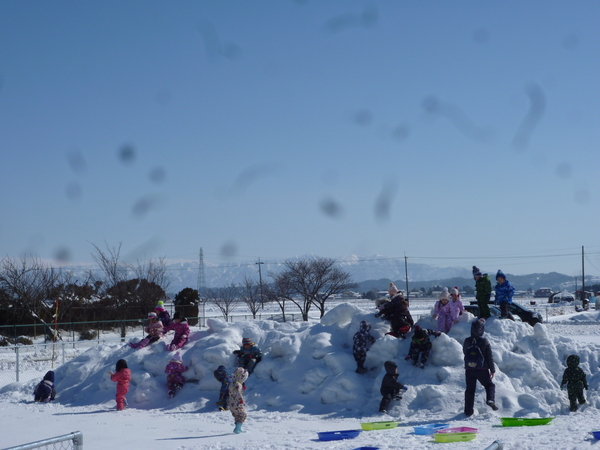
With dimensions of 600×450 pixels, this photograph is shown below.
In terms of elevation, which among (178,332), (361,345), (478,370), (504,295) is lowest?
(478,370)

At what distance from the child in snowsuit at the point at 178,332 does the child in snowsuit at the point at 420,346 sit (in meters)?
5.52

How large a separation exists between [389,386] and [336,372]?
1621 millimetres

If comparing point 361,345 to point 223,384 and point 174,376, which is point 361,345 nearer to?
point 223,384

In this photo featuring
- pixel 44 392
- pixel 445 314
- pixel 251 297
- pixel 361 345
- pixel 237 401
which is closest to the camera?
pixel 237 401

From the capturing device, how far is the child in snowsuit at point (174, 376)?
13.3 m

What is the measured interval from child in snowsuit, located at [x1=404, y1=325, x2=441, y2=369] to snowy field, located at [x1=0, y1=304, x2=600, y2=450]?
136mm

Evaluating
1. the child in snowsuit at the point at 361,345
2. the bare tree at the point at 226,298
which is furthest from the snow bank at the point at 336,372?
the bare tree at the point at 226,298

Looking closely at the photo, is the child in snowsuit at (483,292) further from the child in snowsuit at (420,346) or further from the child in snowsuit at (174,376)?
the child in snowsuit at (174,376)

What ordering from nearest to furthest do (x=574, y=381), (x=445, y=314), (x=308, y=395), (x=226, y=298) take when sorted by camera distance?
(x=574, y=381)
(x=308, y=395)
(x=445, y=314)
(x=226, y=298)

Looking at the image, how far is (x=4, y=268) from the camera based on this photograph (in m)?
35.7

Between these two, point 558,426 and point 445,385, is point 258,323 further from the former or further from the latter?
point 558,426

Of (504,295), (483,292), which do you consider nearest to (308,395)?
(483,292)

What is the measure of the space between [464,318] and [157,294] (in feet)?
90.7

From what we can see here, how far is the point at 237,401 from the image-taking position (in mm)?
9906
